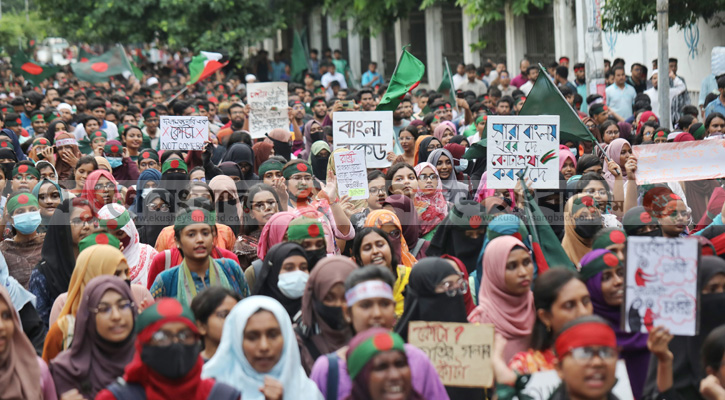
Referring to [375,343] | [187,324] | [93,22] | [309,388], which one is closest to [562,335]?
[375,343]

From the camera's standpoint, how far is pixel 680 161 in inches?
290

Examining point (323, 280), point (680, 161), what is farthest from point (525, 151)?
point (323, 280)

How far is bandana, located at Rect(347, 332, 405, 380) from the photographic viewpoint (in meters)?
3.59

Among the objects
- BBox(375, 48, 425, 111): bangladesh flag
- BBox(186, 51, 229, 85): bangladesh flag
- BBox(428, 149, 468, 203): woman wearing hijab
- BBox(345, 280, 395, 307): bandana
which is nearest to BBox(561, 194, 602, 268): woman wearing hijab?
BBox(345, 280, 395, 307): bandana

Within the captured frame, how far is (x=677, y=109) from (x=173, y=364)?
33.5ft

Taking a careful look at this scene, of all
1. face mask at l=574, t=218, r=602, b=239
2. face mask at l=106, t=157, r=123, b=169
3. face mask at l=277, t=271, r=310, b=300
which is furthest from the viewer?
face mask at l=106, t=157, r=123, b=169

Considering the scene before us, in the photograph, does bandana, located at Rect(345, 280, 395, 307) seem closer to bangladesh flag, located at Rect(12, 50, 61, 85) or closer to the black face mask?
the black face mask

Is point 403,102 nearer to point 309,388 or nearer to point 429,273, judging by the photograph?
point 429,273

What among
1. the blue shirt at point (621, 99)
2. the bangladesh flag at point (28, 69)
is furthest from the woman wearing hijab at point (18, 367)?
the bangladesh flag at point (28, 69)

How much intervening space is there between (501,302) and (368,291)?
718 millimetres

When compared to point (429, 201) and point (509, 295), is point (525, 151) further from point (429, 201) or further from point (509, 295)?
point (509, 295)

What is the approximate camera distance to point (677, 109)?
Result: 12.7 m

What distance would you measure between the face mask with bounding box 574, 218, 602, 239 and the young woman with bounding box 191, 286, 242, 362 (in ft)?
7.85

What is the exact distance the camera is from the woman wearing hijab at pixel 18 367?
3.94 meters
